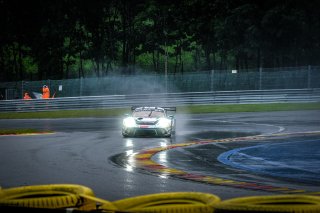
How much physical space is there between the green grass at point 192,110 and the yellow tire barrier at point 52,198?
107 ft

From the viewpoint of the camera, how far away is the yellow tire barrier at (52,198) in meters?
5.27

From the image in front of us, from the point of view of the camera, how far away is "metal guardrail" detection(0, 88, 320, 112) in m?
41.4

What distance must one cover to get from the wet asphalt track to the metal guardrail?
1453cm

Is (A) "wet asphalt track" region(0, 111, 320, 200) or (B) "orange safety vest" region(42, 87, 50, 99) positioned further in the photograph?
(B) "orange safety vest" region(42, 87, 50, 99)

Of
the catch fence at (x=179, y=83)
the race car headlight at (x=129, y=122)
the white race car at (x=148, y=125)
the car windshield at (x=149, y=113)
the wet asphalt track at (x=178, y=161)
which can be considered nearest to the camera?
the wet asphalt track at (x=178, y=161)

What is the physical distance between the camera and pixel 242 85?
43.9m

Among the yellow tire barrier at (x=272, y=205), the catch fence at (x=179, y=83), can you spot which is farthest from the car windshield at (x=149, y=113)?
the catch fence at (x=179, y=83)

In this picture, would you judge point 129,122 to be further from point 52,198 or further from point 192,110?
point 52,198

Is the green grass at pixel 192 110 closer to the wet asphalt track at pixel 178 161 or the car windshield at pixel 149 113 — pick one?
the wet asphalt track at pixel 178 161

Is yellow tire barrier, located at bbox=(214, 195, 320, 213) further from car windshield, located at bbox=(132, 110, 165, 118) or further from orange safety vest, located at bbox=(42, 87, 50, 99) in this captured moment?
orange safety vest, located at bbox=(42, 87, 50, 99)

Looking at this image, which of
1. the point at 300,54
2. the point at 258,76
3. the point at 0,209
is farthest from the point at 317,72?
the point at 0,209

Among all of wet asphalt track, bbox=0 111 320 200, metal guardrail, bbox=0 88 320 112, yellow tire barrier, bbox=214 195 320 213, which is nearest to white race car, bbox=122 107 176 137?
wet asphalt track, bbox=0 111 320 200

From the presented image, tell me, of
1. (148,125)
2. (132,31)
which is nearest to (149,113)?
(148,125)

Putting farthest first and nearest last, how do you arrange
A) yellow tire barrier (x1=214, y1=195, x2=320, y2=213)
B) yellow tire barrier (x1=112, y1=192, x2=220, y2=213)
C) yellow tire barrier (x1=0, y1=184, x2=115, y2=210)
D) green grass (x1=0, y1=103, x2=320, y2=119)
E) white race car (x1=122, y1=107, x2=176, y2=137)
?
green grass (x1=0, y1=103, x2=320, y2=119)
white race car (x1=122, y1=107, x2=176, y2=137)
yellow tire barrier (x1=0, y1=184, x2=115, y2=210)
yellow tire barrier (x1=112, y1=192, x2=220, y2=213)
yellow tire barrier (x1=214, y1=195, x2=320, y2=213)
